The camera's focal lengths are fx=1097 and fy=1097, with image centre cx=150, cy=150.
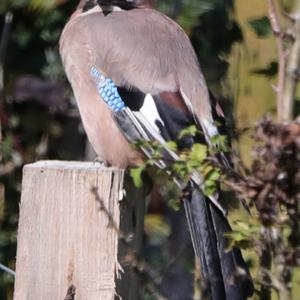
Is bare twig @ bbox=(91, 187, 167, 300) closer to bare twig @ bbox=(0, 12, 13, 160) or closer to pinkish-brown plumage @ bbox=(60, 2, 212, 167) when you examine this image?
pinkish-brown plumage @ bbox=(60, 2, 212, 167)

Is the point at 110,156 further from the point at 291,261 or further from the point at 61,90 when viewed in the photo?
the point at 291,261

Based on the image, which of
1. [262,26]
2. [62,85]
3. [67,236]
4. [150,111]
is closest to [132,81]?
[150,111]

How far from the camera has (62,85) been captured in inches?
230

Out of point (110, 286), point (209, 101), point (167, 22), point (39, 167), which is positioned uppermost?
point (167, 22)

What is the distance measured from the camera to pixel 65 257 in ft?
10.2

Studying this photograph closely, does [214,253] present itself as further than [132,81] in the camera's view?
No

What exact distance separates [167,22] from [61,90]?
989mm

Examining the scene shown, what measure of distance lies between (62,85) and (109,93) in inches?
48.9

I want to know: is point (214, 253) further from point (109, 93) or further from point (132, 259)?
point (109, 93)

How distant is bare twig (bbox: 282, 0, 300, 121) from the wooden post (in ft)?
1.85

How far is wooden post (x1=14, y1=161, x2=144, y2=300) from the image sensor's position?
10.1 ft

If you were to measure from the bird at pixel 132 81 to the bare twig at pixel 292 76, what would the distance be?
111cm

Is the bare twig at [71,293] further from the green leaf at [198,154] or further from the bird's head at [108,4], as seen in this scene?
the bird's head at [108,4]

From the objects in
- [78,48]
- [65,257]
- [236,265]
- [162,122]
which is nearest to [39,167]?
[65,257]
